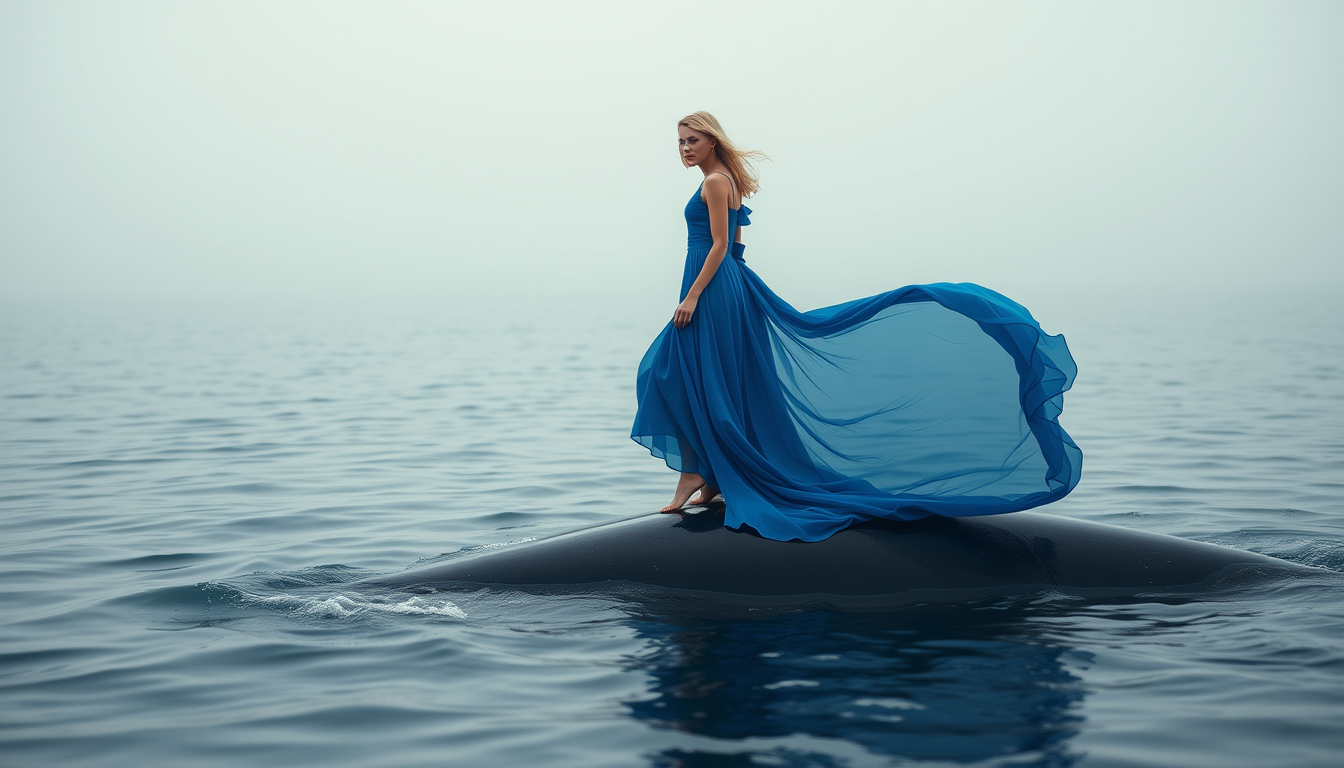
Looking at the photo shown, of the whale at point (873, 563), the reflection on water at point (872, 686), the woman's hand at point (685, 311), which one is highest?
the woman's hand at point (685, 311)

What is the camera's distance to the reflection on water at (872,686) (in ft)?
14.0

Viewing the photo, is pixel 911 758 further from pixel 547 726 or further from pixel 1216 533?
pixel 1216 533

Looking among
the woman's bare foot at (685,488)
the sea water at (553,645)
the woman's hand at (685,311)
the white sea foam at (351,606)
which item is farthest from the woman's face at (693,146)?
the white sea foam at (351,606)

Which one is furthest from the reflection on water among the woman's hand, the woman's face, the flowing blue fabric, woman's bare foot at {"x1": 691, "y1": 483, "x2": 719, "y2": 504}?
the woman's face

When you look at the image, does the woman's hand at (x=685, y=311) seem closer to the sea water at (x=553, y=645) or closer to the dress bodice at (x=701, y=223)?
the dress bodice at (x=701, y=223)

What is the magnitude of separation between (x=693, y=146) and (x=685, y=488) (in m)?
2.12

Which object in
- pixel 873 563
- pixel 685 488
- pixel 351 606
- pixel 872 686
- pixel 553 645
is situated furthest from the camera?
pixel 685 488

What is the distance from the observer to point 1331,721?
4418 millimetres

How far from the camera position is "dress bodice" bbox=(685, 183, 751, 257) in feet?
22.5

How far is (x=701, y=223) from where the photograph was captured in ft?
22.6

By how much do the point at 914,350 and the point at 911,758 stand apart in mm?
3177

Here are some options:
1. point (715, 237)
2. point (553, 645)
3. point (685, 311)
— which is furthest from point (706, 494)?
point (553, 645)

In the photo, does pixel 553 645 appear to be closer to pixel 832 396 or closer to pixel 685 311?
pixel 685 311

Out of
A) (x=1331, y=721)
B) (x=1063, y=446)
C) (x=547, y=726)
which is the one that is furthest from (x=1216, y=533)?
(x=547, y=726)
